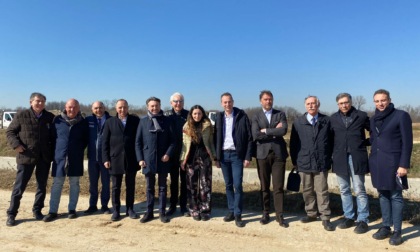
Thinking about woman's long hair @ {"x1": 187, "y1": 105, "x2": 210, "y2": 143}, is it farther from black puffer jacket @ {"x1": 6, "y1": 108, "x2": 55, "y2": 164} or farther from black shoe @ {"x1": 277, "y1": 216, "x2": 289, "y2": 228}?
black puffer jacket @ {"x1": 6, "y1": 108, "x2": 55, "y2": 164}

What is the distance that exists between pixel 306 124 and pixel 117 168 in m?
3.21

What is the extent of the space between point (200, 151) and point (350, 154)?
2405 mm

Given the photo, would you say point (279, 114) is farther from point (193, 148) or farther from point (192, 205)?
point (192, 205)

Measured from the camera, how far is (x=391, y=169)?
15.5ft

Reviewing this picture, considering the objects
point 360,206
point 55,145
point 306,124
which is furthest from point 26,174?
point 360,206

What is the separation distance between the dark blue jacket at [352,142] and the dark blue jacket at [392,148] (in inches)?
11.6

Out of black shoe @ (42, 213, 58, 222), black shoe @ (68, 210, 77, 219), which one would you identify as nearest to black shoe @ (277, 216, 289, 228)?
black shoe @ (68, 210, 77, 219)

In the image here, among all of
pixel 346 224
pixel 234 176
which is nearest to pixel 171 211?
pixel 234 176

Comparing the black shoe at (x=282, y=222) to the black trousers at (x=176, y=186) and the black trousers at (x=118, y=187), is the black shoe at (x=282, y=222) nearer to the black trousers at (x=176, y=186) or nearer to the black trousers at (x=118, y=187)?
the black trousers at (x=176, y=186)

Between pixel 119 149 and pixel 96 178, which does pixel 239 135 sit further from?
pixel 96 178

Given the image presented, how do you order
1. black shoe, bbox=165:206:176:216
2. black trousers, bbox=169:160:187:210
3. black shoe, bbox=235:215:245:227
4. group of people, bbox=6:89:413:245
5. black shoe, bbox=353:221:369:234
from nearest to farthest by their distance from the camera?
black shoe, bbox=353:221:369:234 → group of people, bbox=6:89:413:245 → black shoe, bbox=235:215:245:227 → black shoe, bbox=165:206:176:216 → black trousers, bbox=169:160:187:210

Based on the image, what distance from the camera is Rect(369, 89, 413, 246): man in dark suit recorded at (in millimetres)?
4668

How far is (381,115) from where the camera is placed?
488 cm

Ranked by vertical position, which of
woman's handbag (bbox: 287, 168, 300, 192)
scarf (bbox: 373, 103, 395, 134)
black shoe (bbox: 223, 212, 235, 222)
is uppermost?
scarf (bbox: 373, 103, 395, 134)
